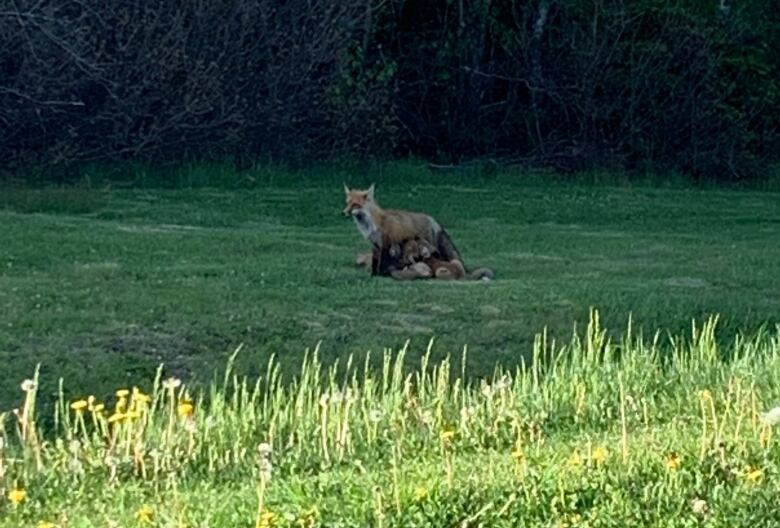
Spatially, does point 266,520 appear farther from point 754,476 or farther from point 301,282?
point 301,282

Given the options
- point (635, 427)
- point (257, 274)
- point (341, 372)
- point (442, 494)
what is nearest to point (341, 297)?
point (257, 274)

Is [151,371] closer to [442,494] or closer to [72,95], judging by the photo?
[442,494]

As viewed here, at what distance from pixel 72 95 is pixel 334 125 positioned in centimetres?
413

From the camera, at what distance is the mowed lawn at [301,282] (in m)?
11.2

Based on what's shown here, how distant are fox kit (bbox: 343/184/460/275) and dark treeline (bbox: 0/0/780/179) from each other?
27.7 ft

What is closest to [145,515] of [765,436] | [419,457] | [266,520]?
[266,520]

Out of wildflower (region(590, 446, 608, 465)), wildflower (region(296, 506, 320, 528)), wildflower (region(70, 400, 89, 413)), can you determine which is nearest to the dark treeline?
wildflower (region(70, 400, 89, 413))

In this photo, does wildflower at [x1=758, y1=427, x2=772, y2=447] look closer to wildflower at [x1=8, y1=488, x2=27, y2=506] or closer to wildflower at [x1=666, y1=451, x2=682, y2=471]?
wildflower at [x1=666, y1=451, x2=682, y2=471]

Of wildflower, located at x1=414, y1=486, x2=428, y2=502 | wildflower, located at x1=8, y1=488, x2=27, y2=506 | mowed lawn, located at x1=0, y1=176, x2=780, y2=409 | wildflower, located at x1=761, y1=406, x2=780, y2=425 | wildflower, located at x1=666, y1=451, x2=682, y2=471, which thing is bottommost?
mowed lawn, located at x1=0, y1=176, x2=780, y2=409

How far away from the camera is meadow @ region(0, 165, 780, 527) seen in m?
6.94

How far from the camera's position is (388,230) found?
15.2 metres

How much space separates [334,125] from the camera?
25781mm

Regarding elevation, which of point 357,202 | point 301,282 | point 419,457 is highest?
point 357,202

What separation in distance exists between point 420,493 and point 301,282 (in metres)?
7.32
